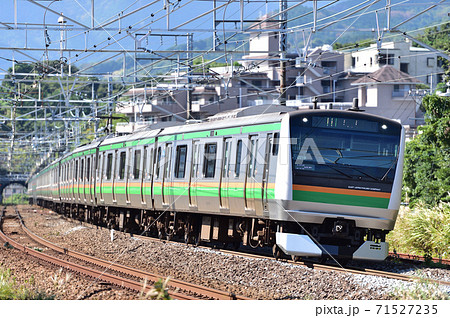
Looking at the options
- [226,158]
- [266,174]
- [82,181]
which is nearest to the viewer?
[266,174]

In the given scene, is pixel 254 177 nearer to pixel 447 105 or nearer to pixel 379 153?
pixel 379 153

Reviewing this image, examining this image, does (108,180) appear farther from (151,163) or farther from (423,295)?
(423,295)

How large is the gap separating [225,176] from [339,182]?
3189mm

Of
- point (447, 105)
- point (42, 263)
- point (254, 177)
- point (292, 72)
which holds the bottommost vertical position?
point (42, 263)

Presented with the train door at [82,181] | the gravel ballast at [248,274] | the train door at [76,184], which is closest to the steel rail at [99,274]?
the gravel ballast at [248,274]

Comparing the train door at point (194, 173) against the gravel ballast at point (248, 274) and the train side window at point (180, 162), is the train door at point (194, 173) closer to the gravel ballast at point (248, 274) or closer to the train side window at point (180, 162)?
the train side window at point (180, 162)

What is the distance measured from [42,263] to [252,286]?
5.87 m

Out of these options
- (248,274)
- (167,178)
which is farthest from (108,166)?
(248,274)

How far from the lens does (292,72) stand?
7412cm

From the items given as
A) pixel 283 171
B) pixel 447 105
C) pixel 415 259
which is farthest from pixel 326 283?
pixel 447 105

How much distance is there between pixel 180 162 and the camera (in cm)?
1758

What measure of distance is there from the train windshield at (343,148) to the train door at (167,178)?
5.99m

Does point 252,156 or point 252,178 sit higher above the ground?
point 252,156

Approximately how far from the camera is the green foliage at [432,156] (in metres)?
22.7
